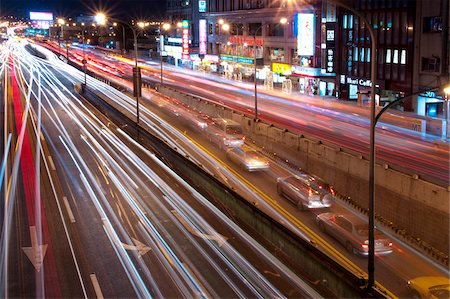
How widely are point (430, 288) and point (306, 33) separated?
5334 centimetres

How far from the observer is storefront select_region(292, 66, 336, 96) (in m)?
64.5

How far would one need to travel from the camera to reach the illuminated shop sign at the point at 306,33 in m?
65.1

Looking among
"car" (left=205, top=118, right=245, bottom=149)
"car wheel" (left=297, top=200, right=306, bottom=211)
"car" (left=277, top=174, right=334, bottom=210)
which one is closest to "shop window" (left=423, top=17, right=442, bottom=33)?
"car" (left=205, top=118, right=245, bottom=149)

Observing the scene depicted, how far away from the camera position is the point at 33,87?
76.6 metres

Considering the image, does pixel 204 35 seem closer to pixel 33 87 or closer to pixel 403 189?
pixel 33 87

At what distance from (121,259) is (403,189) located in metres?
12.3

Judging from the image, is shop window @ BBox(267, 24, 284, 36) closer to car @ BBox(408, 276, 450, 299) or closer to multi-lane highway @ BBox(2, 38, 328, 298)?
multi-lane highway @ BBox(2, 38, 328, 298)

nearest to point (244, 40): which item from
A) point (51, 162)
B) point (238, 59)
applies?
point (238, 59)

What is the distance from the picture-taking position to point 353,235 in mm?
19859

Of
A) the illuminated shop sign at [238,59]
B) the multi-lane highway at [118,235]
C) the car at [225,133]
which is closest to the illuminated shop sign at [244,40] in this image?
the illuminated shop sign at [238,59]

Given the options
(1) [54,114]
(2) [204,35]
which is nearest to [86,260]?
(1) [54,114]

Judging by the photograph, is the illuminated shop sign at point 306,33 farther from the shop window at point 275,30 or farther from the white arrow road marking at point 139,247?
the white arrow road marking at point 139,247

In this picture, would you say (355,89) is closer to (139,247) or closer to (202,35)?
(202,35)

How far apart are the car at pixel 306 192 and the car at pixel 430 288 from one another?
877cm
